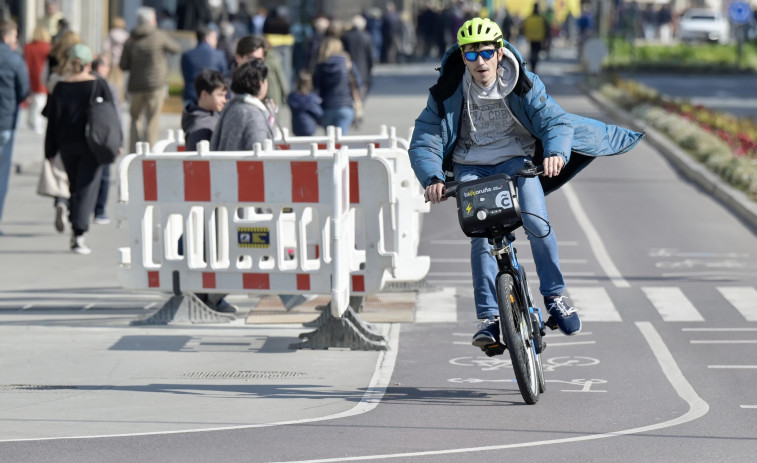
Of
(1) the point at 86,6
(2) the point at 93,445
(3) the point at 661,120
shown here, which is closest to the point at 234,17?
(1) the point at 86,6

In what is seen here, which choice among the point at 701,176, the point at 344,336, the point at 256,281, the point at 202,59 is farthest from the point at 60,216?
the point at 701,176

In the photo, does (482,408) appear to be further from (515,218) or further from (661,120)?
(661,120)

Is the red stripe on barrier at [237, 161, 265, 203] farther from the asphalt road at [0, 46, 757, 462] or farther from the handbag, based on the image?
the handbag

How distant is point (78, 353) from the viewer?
30.6 feet

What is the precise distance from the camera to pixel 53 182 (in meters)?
14.9

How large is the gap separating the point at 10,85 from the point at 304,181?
5.78 meters

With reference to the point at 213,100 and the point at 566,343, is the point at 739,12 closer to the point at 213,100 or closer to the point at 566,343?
the point at 213,100

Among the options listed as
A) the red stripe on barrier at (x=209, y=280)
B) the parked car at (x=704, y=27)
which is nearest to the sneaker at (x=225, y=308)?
the red stripe on barrier at (x=209, y=280)

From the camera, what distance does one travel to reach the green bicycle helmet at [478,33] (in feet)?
25.1

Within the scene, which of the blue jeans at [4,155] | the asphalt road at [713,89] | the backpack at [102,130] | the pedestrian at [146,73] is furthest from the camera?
the asphalt road at [713,89]

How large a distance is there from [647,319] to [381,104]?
2377 centimetres

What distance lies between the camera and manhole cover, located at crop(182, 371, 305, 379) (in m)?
8.64

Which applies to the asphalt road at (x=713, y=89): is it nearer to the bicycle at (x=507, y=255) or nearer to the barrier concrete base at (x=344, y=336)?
the barrier concrete base at (x=344, y=336)

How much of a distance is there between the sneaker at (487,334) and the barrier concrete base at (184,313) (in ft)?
10.1
